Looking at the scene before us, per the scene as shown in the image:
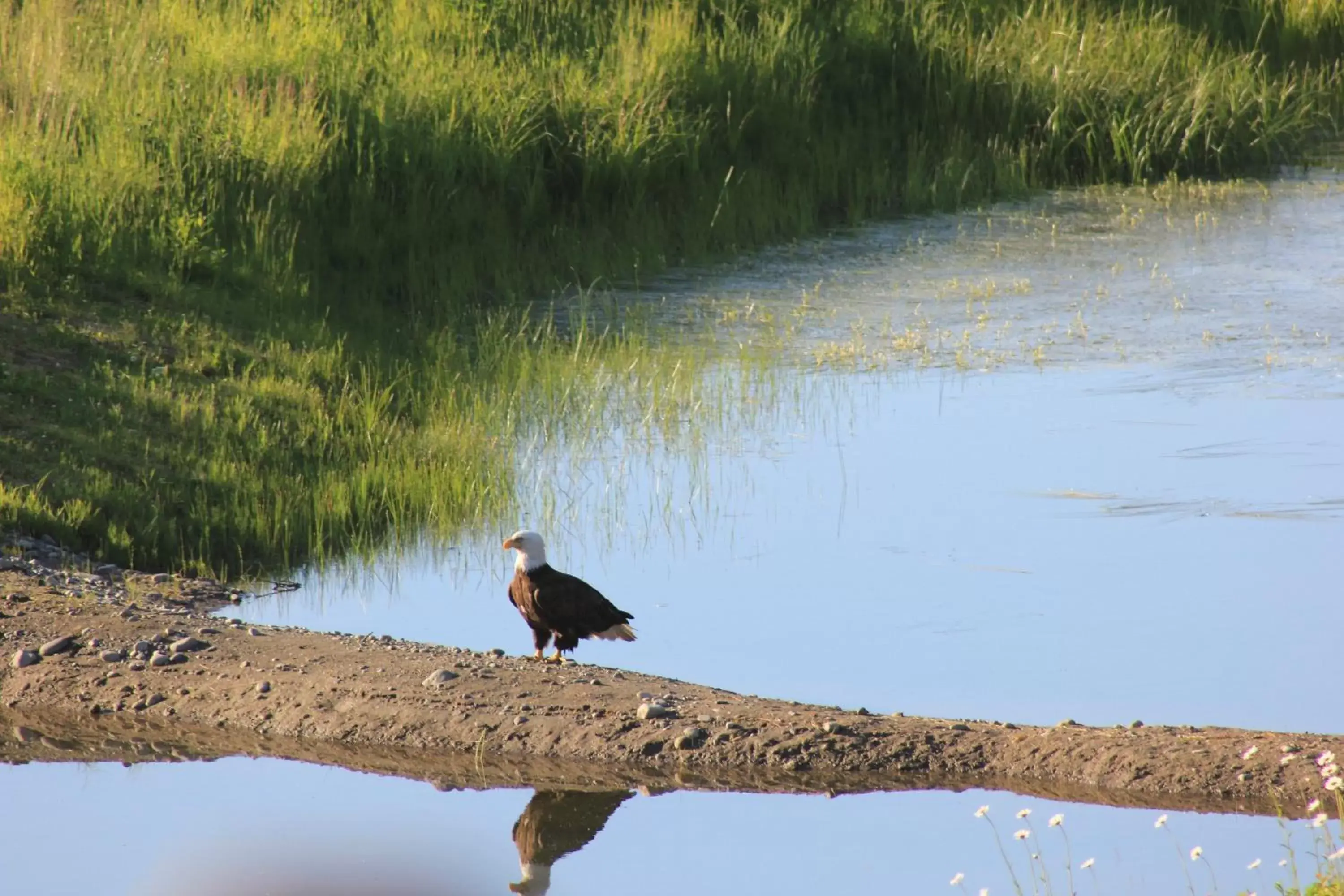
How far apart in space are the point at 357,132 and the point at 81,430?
11.6 feet

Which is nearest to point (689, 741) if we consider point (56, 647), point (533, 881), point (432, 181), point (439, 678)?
point (533, 881)

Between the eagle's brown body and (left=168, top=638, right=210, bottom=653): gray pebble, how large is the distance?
3.40ft

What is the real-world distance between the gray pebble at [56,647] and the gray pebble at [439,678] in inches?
50.9

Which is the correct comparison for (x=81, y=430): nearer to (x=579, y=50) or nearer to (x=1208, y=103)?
(x=579, y=50)

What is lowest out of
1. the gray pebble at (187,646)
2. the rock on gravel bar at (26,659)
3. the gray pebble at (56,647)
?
the rock on gravel bar at (26,659)

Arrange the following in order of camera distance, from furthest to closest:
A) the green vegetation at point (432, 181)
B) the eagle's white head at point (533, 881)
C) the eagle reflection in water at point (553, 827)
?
the green vegetation at point (432, 181), the eagle reflection in water at point (553, 827), the eagle's white head at point (533, 881)

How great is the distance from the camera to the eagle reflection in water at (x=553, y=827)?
4801 mm

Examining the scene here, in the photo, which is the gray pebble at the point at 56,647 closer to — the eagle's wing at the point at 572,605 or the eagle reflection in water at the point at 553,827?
the eagle's wing at the point at 572,605

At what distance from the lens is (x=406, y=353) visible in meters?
9.98

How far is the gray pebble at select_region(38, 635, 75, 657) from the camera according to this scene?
20.6ft

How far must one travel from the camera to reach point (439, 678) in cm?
593

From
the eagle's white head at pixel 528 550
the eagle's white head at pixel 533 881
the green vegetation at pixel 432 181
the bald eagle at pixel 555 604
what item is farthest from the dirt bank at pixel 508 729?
the green vegetation at pixel 432 181

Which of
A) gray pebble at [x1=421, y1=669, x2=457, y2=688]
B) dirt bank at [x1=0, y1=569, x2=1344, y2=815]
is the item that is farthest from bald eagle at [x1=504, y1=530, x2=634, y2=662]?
gray pebble at [x1=421, y1=669, x2=457, y2=688]

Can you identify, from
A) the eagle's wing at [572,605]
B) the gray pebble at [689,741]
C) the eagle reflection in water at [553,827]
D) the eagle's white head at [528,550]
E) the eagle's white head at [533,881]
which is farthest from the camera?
the eagle's white head at [528,550]
